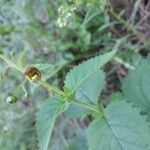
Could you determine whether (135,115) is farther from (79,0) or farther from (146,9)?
(146,9)

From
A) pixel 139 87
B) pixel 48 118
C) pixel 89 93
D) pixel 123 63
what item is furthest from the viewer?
pixel 123 63

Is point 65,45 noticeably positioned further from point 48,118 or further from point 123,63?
point 48,118

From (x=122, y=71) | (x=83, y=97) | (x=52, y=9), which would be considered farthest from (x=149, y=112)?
(x=52, y=9)

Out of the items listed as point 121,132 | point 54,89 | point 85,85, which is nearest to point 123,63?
point 85,85

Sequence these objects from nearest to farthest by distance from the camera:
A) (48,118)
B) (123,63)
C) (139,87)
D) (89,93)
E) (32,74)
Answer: (32,74), (48,118), (89,93), (139,87), (123,63)

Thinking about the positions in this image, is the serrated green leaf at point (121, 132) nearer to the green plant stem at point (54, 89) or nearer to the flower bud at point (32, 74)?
the green plant stem at point (54, 89)

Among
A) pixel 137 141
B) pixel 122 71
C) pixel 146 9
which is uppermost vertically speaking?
pixel 146 9
